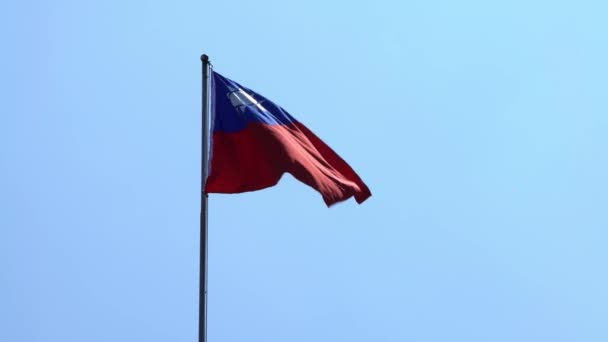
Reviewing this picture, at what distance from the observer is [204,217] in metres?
19.9

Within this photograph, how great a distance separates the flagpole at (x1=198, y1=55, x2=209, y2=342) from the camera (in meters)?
19.2

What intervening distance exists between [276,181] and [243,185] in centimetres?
65

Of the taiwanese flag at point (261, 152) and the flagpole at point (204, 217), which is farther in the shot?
the taiwanese flag at point (261, 152)

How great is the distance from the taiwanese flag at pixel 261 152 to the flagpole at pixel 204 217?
12.3 inches

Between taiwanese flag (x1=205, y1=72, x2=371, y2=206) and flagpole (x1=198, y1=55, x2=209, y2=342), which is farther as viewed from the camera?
taiwanese flag (x1=205, y1=72, x2=371, y2=206)

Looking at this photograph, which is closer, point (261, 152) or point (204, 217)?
point (204, 217)

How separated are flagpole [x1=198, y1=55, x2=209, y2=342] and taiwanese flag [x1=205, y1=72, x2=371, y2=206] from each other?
0.31 m

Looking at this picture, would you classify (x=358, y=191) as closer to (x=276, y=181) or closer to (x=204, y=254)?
(x=276, y=181)

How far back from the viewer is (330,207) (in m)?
21.2

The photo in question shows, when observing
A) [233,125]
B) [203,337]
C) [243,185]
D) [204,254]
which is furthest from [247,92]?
[203,337]

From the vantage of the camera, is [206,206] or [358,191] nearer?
[206,206]

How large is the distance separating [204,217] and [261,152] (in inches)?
87.8

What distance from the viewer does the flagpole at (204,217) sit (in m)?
19.2

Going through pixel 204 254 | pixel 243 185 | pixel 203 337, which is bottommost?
pixel 203 337
